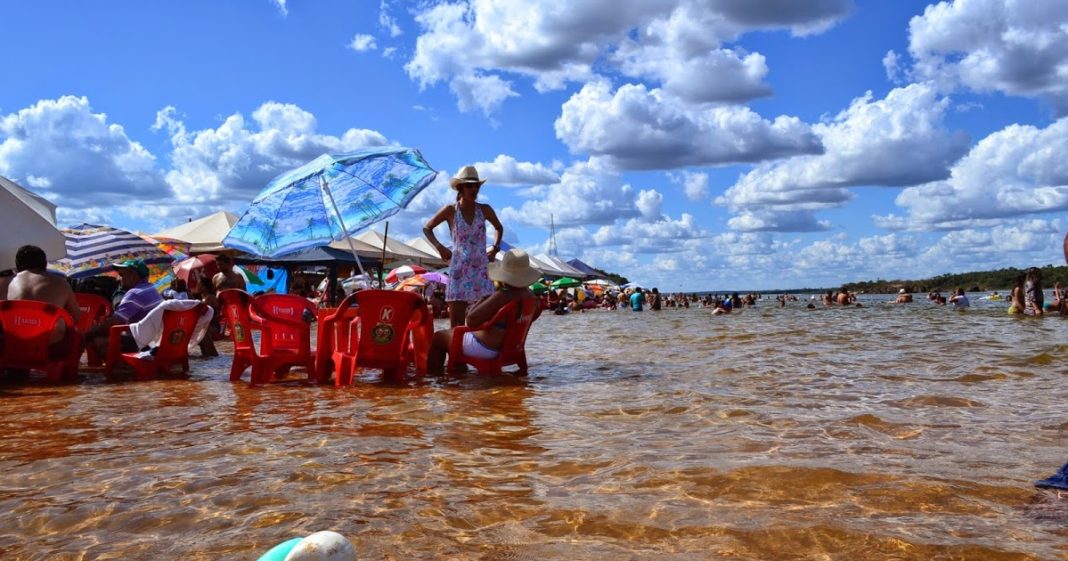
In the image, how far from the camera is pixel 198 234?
2105 centimetres

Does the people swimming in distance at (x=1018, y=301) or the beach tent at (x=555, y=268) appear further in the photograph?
the beach tent at (x=555, y=268)

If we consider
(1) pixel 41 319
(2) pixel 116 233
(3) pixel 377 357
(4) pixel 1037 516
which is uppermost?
(2) pixel 116 233

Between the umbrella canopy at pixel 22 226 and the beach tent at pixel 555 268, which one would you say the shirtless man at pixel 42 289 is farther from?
the beach tent at pixel 555 268

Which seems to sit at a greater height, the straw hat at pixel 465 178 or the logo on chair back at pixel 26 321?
the straw hat at pixel 465 178

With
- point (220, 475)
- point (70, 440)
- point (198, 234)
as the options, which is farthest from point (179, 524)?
point (198, 234)

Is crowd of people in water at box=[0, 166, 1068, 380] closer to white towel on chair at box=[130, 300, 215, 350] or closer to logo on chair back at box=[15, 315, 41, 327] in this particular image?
logo on chair back at box=[15, 315, 41, 327]

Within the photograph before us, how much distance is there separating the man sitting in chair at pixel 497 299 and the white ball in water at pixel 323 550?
184 inches

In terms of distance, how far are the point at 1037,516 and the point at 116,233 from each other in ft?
47.9

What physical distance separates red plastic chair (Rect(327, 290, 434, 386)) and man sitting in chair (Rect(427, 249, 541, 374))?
42cm

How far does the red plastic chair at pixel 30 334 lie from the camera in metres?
6.70

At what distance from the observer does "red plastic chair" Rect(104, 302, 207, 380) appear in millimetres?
7246

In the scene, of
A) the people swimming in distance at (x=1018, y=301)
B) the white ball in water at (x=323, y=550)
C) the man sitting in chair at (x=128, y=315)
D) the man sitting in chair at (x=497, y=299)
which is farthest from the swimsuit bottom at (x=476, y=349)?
the people swimming in distance at (x=1018, y=301)

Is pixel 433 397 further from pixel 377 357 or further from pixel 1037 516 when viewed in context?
pixel 1037 516

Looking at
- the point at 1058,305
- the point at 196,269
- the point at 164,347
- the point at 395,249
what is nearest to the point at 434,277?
the point at 395,249
